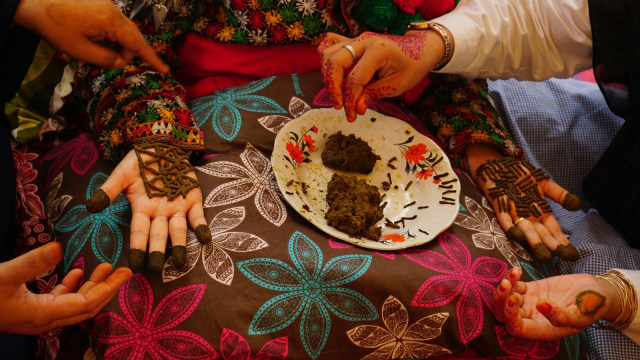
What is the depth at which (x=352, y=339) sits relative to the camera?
90 cm

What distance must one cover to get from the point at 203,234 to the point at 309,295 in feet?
0.78

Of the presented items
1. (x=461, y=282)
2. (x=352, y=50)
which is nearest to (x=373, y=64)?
(x=352, y=50)

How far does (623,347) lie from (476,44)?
2.68 feet

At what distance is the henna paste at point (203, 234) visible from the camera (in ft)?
2.84

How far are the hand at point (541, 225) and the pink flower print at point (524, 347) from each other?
20cm

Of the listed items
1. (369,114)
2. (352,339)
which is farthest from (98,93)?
(352,339)

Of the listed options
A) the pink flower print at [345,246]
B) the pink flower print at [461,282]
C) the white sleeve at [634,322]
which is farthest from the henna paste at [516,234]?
the pink flower print at [345,246]

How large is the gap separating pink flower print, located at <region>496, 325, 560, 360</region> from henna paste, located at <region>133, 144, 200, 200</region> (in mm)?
729

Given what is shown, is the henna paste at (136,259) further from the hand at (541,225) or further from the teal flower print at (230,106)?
the hand at (541,225)

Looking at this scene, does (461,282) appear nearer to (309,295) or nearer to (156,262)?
(309,295)

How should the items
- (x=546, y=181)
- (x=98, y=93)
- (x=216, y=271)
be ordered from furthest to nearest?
1. (x=546, y=181)
2. (x=98, y=93)
3. (x=216, y=271)

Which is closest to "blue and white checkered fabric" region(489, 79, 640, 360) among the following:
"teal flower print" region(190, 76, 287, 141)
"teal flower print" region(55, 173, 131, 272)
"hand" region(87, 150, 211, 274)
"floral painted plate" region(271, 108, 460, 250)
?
"floral painted plate" region(271, 108, 460, 250)

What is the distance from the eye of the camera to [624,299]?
0.95 metres

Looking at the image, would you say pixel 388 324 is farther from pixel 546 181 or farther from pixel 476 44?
pixel 476 44
